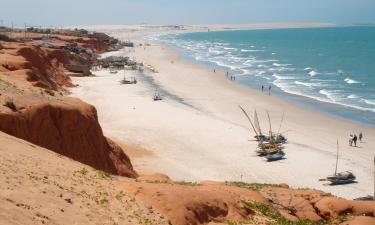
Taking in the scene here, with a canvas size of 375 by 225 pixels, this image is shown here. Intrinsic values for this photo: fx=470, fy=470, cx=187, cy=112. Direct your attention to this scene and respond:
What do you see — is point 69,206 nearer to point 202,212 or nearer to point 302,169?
point 202,212

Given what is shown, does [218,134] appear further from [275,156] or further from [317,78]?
[317,78]

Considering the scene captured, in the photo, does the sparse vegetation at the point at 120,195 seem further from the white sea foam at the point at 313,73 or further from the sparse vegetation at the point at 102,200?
the white sea foam at the point at 313,73

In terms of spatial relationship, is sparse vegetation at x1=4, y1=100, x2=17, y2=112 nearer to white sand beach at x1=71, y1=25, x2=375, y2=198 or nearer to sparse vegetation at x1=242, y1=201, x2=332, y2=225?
sparse vegetation at x1=242, y1=201, x2=332, y2=225

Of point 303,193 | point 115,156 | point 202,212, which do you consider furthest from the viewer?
point 115,156

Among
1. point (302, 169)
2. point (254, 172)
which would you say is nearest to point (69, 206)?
point (254, 172)

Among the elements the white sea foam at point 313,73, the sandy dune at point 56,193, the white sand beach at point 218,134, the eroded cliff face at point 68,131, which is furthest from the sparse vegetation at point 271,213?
the white sea foam at point 313,73

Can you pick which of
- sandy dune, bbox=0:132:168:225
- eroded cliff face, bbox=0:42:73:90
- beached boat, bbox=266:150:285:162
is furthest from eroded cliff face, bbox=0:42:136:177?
eroded cliff face, bbox=0:42:73:90
